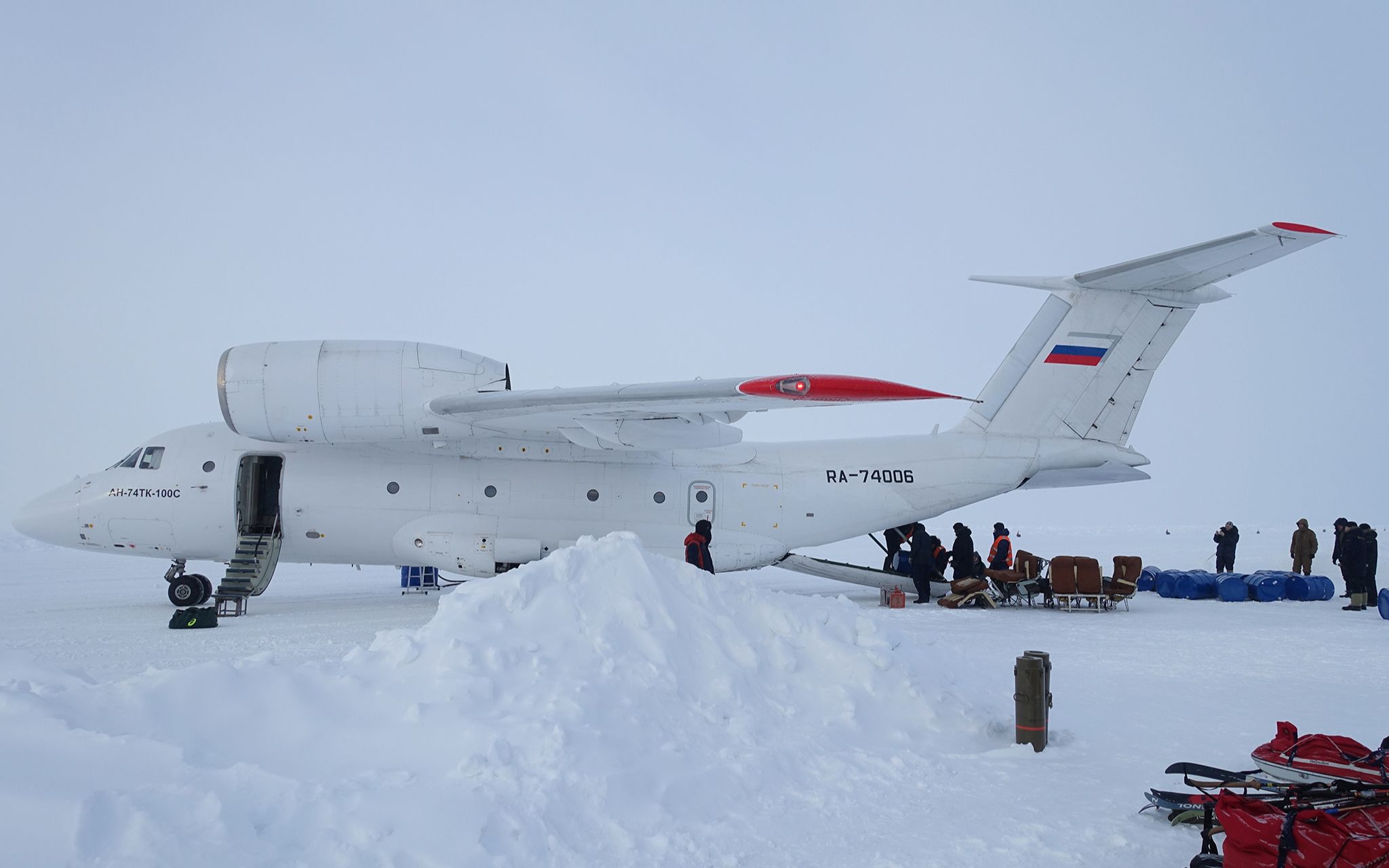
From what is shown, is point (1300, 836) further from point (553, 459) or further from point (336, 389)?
point (336, 389)

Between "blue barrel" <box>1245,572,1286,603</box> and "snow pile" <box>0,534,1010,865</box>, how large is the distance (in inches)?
466

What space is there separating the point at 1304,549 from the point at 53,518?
857 inches

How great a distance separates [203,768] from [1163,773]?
4567 millimetres

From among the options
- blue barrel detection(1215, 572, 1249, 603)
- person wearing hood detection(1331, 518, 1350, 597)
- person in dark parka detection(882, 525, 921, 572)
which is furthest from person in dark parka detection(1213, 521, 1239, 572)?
person in dark parka detection(882, 525, 921, 572)

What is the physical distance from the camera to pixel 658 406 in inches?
388

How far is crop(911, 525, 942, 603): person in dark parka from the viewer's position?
13.5 meters

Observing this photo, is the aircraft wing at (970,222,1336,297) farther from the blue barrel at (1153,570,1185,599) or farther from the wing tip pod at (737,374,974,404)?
the blue barrel at (1153,570,1185,599)

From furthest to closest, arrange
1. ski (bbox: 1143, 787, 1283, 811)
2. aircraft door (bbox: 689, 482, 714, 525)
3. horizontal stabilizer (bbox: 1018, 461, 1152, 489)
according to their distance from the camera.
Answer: horizontal stabilizer (bbox: 1018, 461, 1152, 489) → aircraft door (bbox: 689, 482, 714, 525) → ski (bbox: 1143, 787, 1283, 811)

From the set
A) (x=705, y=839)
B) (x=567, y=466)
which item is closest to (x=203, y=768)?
(x=705, y=839)

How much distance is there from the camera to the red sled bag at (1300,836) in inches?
112

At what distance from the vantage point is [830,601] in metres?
6.28

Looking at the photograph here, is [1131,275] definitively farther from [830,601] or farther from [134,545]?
[134,545]

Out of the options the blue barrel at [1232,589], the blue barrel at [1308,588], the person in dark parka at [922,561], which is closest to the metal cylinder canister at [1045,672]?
the person in dark parka at [922,561]

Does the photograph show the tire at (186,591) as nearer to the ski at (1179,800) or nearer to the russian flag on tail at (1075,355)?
the ski at (1179,800)
